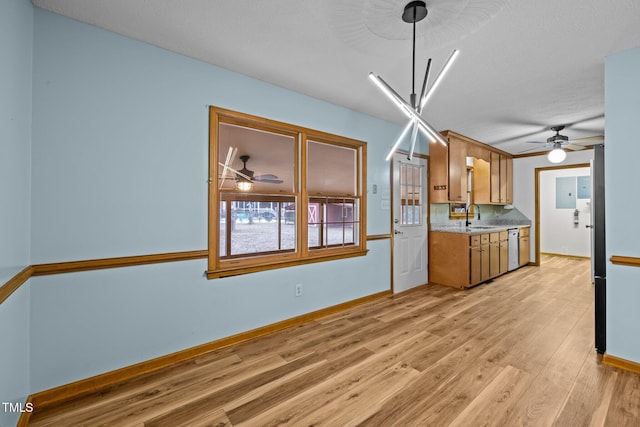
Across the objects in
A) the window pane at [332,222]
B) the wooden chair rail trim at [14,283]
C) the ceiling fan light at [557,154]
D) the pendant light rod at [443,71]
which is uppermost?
the ceiling fan light at [557,154]

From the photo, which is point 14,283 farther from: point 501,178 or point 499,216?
point 499,216

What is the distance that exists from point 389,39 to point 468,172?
14.4 ft

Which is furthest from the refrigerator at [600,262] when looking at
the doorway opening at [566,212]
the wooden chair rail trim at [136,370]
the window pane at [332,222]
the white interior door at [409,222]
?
the doorway opening at [566,212]

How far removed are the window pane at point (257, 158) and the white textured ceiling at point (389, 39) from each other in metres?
0.56

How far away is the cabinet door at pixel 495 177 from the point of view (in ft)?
18.6

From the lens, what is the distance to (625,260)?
7.31 feet

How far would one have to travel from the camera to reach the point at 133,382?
2041 mm

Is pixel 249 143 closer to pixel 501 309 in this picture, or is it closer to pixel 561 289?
pixel 501 309

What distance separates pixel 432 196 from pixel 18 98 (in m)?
4.78

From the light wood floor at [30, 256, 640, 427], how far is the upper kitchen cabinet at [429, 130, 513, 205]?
7.08 feet

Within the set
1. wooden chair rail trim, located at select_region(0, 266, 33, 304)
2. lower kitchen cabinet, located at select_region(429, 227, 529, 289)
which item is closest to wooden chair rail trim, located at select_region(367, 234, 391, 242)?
lower kitchen cabinet, located at select_region(429, 227, 529, 289)

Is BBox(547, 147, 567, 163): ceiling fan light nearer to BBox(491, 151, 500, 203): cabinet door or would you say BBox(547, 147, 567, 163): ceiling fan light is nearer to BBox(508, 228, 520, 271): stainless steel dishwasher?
BBox(491, 151, 500, 203): cabinet door

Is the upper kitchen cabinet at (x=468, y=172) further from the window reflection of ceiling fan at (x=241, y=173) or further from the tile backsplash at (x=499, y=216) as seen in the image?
the window reflection of ceiling fan at (x=241, y=173)

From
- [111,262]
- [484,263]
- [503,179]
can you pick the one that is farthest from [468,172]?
[111,262]
